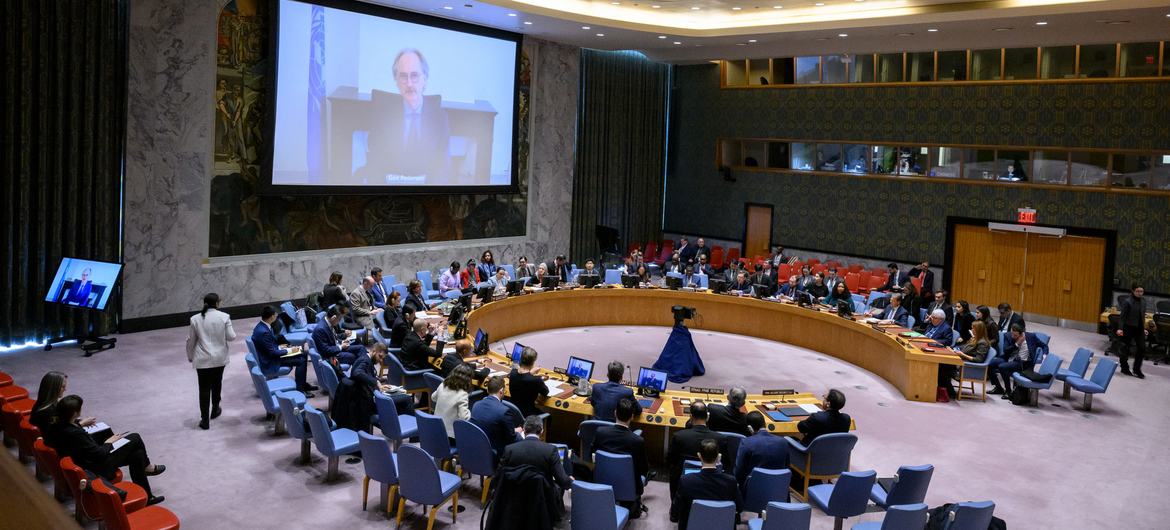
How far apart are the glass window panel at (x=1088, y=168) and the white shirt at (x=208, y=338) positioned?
14905 millimetres

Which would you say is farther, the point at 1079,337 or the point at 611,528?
the point at 1079,337

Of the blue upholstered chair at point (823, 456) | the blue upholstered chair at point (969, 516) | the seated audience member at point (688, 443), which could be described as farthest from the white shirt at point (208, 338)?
the blue upholstered chair at point (969, 516)

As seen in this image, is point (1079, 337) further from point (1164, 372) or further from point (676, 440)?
point (676, 440)

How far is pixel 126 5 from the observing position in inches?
489

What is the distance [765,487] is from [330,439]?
349cm

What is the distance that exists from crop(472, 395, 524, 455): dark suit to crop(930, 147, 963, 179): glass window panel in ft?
45.1

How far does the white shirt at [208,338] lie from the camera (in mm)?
8625

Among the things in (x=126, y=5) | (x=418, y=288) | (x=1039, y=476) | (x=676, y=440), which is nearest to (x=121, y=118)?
(x=126, y=5)

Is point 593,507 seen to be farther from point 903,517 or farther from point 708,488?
point 903,517

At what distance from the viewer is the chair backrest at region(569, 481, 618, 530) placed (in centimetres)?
598

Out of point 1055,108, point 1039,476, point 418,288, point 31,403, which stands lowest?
point 1039,476

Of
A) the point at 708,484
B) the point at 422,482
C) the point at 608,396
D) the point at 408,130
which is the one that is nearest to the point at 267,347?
the point at 422,482

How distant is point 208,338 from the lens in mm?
8648

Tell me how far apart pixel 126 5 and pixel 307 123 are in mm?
3018
